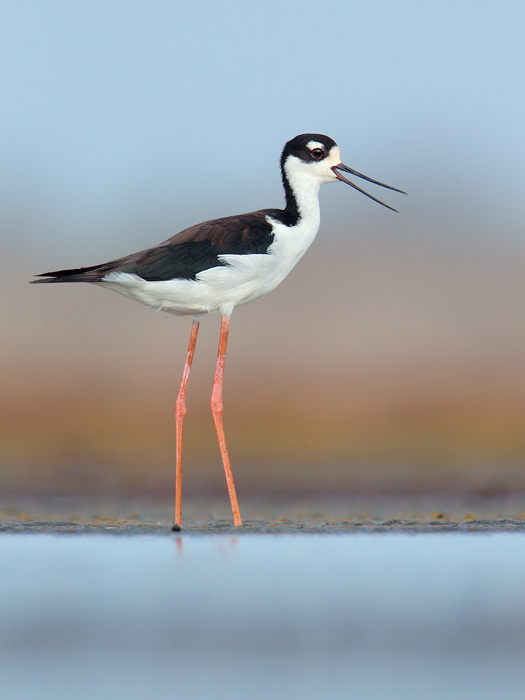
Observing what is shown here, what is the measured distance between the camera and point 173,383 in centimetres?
Answer: 1952

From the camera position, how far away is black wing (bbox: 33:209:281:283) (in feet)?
29.7

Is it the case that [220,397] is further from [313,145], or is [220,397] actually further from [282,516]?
[313,145]

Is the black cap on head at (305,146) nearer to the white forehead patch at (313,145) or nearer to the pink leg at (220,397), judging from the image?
the white forehead patch at (313,145)

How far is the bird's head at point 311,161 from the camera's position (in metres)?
9.77

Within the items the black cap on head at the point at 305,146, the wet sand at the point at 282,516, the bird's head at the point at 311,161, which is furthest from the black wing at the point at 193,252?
the wet sand at the point at 282,516

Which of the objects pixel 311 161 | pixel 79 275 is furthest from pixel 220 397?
pixel 311 161

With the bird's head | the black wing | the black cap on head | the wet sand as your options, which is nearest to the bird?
the black wing

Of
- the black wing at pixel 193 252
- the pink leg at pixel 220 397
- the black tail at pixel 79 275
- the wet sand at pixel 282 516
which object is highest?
the black wing at pixel 193 252

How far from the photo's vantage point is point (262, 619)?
562 cm

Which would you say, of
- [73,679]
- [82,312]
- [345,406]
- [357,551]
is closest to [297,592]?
[357,551]

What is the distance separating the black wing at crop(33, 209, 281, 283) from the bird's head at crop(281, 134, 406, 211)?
0.62 m

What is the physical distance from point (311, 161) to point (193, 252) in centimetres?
122

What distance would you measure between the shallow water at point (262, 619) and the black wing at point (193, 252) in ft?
8.07

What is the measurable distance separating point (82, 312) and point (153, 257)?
1481cm
